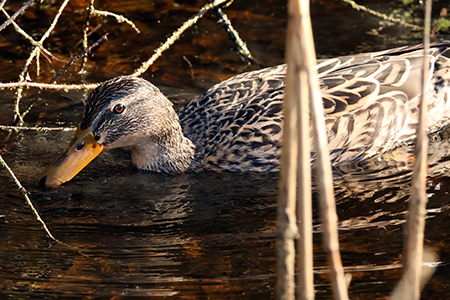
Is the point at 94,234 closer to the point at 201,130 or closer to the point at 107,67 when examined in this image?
the point at 201,130

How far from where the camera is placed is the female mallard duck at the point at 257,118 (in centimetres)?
586

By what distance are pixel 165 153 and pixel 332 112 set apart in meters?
1.81

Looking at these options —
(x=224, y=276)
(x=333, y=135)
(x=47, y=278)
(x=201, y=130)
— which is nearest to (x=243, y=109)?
(x=201, y=130)

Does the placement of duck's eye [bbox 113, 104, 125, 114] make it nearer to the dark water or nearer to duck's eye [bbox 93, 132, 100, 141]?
duck's eye [bbox 93, 132, 100, 141]

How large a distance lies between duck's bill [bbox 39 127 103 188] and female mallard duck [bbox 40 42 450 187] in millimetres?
212

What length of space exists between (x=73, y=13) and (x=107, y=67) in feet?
5.80

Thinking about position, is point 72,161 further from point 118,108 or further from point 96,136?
point 118,108

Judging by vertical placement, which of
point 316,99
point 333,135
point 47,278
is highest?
point 333,135

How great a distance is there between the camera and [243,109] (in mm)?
6035

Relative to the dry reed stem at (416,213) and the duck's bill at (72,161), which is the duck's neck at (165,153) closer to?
the duck's bill at (72,161)

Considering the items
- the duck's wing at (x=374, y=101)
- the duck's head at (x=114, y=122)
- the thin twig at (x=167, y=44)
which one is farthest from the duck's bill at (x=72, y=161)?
the duck's wing at (x=374, y=101)

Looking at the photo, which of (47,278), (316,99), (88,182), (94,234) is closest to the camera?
(316,99)

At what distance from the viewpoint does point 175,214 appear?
5242mm

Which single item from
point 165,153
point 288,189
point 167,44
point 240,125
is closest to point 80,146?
point 165,153
